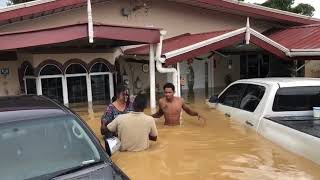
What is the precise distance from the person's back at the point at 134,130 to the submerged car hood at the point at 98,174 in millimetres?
2331

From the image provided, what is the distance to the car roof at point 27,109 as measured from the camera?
4.11m

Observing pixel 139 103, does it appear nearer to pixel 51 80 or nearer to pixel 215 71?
pixel 51 80

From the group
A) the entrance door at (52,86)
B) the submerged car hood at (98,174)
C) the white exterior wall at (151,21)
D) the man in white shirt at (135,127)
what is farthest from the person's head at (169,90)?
the white exterior wall at (151,21)

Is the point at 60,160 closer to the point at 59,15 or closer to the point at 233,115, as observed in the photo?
the point at 233,115

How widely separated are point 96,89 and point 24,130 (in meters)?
11.1

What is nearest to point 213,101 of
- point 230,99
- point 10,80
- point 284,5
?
point 230,99

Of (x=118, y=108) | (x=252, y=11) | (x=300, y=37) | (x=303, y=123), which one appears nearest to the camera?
(x=303, y=123)

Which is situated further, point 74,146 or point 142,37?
point 142,37

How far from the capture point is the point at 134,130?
637 cm

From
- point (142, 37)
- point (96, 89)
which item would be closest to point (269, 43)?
point (142, 37)

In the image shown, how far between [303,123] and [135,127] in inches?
101

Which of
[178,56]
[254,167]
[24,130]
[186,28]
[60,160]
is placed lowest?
[254,167]

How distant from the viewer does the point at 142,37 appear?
10.3 metres

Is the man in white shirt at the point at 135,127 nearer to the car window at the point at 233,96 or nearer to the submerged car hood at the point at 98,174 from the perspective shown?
the submerged car hood at the point at 98,174
